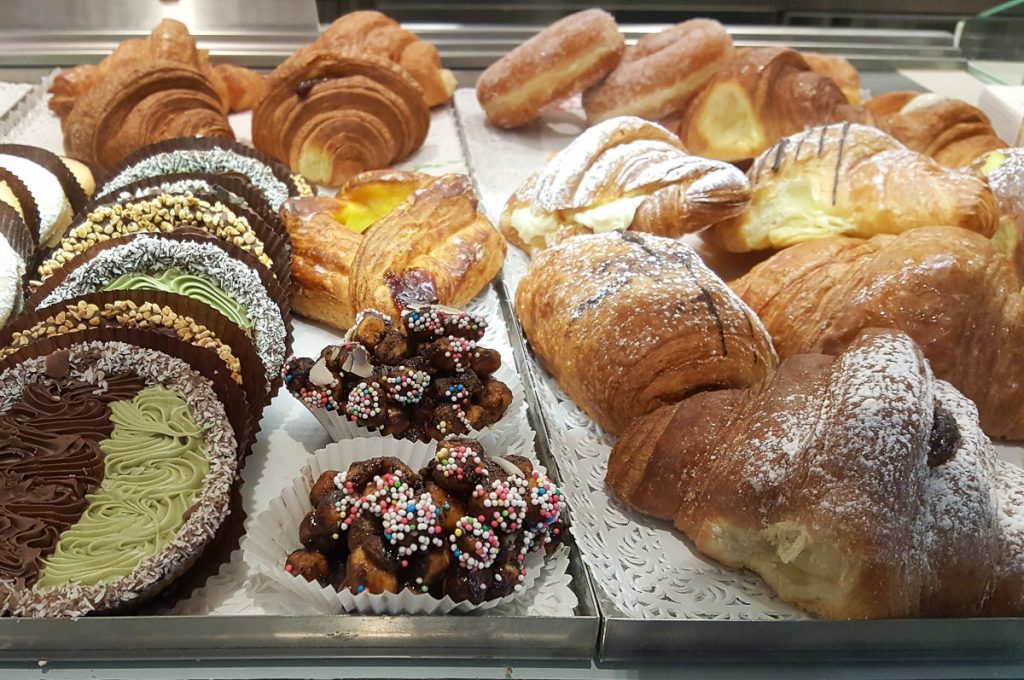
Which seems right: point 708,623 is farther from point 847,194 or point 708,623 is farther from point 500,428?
point 847,194

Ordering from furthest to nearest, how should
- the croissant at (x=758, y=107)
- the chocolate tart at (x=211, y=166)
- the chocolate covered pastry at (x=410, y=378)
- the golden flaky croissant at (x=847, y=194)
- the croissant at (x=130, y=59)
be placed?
the croissant at (x=130, y=59) → the croissant at (x=758, y=107) → the chocolate tart at (x=211, y=166) → the golden flaky croissant at (x=847, y=194) → the chocolate covered pastry at (x=410, y=378)

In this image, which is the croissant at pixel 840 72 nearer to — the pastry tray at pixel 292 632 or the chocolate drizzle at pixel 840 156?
the chocolate drizzle at pixel 840 156

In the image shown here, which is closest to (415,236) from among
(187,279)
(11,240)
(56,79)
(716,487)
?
(187,279)

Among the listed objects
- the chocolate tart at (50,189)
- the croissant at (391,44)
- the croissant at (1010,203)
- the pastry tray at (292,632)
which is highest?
the croissant at (391,44)

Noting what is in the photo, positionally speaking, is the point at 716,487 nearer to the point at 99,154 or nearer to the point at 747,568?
the point at 747,568

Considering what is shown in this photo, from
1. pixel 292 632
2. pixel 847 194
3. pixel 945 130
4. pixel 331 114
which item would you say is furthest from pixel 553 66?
pixel 292 632

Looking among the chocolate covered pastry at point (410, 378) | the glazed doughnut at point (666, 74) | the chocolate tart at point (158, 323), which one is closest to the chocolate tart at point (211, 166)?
the chocolate tart at point (158, 323)
